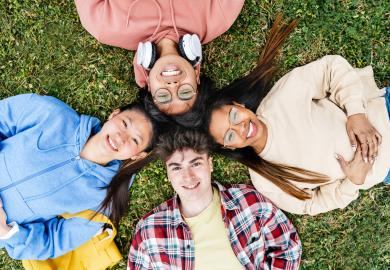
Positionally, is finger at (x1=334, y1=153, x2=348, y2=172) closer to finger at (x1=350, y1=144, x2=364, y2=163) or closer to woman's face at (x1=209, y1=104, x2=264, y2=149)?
finger at (x1=350, y1=144, x2=364, y2=163)

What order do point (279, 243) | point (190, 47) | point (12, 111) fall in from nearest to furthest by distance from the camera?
point (190, 47)
point (12, 111)
point (279, 243)

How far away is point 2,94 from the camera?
14.8 ft

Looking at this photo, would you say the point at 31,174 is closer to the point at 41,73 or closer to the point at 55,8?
the point at 41,73

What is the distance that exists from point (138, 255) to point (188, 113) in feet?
5.13

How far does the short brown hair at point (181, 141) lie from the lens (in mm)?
3713

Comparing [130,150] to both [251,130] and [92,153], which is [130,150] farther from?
[251,130]

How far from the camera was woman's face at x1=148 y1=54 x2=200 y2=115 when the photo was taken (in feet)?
11.3

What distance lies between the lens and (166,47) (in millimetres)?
3844

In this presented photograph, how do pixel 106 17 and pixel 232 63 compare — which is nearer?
pixel 106 17

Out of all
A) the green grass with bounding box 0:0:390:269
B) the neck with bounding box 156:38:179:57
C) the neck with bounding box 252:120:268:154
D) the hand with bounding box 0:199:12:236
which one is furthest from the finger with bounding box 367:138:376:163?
the hand with bounding box 0:199:12:236

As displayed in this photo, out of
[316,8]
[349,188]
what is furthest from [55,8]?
[349,188]

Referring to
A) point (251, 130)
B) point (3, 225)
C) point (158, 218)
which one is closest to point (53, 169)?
point (3, 225)

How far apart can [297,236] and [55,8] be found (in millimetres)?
3137

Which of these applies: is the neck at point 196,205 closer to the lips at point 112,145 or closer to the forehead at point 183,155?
the forehead at point 183,155
